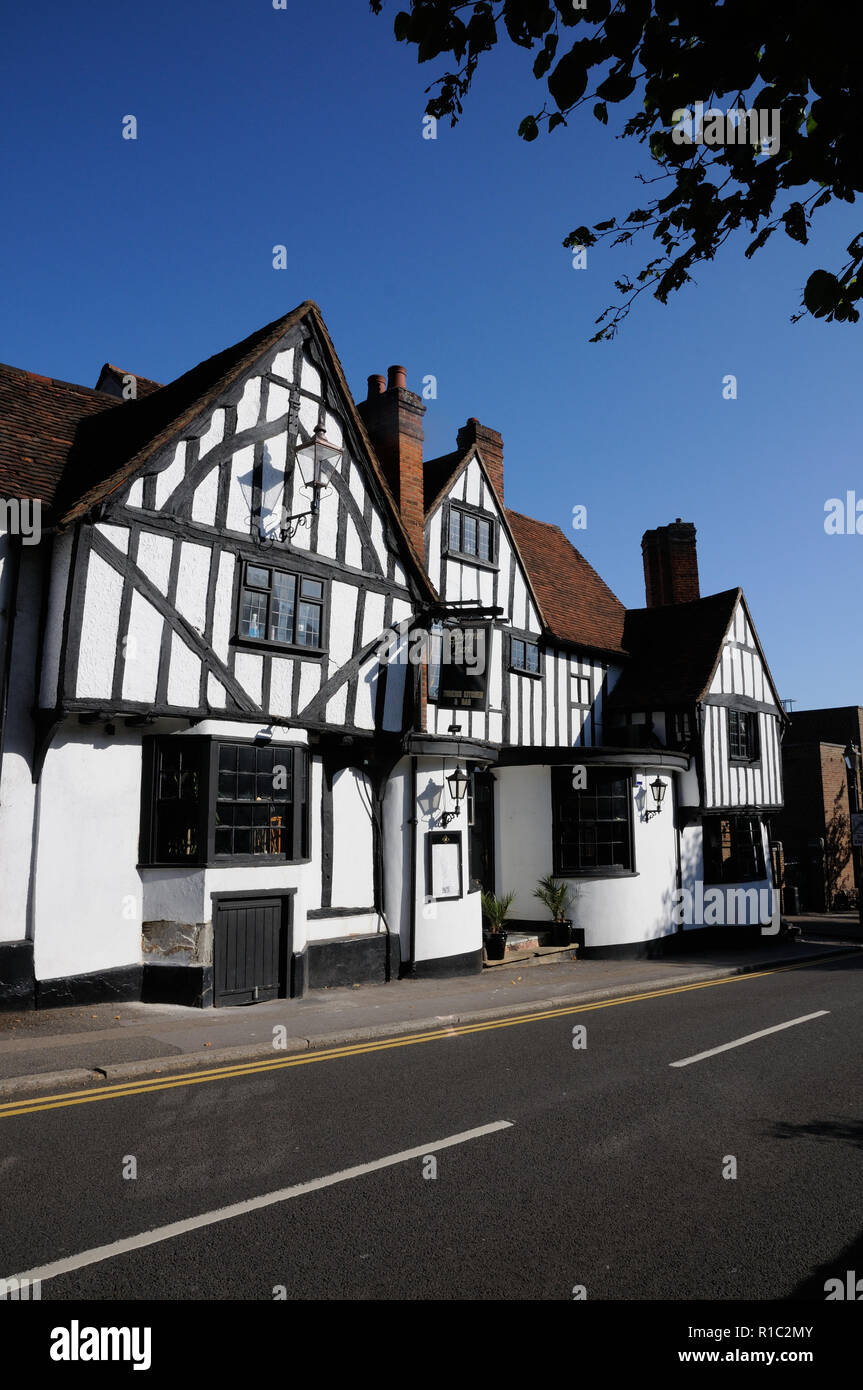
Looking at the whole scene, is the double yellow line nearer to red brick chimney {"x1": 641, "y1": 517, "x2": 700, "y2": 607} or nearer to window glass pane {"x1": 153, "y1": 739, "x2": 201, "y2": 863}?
window glass pane {"x1": 153, "y1": 739, "x2": 201, "y2": 863}

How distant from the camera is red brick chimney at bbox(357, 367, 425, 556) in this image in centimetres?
1705

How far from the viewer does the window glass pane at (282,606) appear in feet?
44.5

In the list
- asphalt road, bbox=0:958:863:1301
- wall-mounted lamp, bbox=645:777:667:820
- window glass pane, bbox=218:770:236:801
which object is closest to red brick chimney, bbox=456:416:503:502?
wall-mounted lamp, bbox=645:777:667:820

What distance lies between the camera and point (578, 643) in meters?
22.4

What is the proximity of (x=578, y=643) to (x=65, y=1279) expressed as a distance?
19.4 metres

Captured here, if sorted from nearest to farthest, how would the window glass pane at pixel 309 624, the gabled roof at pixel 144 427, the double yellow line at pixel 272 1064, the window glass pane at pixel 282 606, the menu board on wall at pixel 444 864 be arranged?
the double yellow line at pixel 272 1064
the gabled roof at pixel 144 427
the window glass pane at pixel 282 606
the window glass pane at pixel 309 624
the menu board on wall at pixel 444 864

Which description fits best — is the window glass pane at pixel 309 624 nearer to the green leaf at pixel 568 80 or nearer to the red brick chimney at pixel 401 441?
the red brick chimney at pixel 401 441

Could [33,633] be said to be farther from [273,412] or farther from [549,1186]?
[549,1186]

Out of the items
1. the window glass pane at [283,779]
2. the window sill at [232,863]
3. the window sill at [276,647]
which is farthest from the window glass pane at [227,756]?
the window sill at [276,647]

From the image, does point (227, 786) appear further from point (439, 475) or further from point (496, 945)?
point (439, 475)

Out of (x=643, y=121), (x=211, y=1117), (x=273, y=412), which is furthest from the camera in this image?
(x=273, y=412)

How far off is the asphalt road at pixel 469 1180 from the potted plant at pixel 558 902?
960cm

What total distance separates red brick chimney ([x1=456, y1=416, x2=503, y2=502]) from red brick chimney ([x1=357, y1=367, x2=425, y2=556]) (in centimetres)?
363
